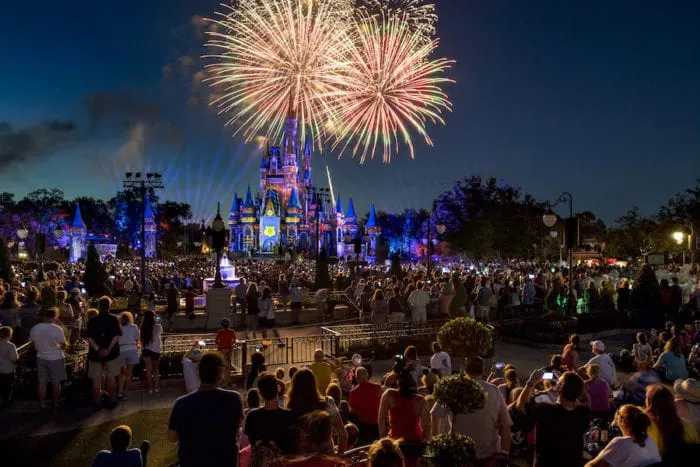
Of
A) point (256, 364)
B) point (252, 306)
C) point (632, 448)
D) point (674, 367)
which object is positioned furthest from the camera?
point (252, 306)

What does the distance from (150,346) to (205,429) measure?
736cm

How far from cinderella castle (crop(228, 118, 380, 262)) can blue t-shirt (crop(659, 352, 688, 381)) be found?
287 ft

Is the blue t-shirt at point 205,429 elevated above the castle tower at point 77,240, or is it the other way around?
the castle tower at point 77,240

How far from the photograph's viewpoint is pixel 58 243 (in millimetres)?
102625

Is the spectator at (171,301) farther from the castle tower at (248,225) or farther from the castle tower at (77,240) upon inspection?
the castle tower at (248,225)

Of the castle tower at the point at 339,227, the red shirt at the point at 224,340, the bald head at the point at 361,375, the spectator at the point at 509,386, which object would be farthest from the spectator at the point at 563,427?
the castle tower at the point at 339,227

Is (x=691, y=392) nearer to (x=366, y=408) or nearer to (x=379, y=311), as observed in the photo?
(x=366, y=408)

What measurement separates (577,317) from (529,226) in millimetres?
33528

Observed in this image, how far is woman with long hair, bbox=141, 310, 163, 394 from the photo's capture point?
11.2m

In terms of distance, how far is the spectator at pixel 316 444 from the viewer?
4.04m

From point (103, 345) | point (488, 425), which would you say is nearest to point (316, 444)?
point (488, 425)

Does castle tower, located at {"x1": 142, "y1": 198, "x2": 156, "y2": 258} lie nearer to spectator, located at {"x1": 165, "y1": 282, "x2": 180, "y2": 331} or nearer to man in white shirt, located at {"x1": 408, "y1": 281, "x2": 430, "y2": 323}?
spectator, located at {"x1": 165, "y1": 282, "x2": 180, "y2": 331}

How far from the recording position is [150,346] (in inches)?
444

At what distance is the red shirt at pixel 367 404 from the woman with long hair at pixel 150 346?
17.0ft
